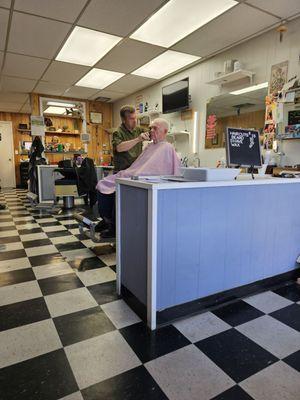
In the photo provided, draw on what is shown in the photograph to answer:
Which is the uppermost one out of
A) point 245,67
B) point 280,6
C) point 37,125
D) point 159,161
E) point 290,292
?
point 280,6

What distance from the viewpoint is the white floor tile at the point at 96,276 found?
2.06m

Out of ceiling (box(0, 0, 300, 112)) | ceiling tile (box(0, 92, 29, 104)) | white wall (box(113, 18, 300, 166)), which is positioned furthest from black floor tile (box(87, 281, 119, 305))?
ceiling tile (box(0, 92, 29, 104))

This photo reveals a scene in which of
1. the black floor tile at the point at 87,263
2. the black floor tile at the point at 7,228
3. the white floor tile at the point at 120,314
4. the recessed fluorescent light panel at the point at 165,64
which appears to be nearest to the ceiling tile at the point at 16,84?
the recessed fluorescent light panel at the point at 165,64

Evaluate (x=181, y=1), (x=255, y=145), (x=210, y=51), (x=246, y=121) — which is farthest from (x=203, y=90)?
(x=255, y=145)

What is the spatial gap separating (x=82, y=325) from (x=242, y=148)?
1563 mm

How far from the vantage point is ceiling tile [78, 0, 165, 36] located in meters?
2.64

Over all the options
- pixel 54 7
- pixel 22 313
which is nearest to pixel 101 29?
pixel 54 7

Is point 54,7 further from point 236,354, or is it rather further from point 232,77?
point 236,354

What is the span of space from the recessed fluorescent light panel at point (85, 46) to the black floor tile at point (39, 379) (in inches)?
137

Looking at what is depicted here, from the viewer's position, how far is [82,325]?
149 cm

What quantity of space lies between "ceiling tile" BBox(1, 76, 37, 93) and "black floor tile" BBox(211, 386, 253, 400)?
19.5 ft

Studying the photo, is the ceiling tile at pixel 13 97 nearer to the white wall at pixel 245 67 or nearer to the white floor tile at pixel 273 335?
the white wall at pixel 245 67

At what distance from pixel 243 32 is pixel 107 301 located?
3.39 metres

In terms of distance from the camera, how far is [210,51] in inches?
147
